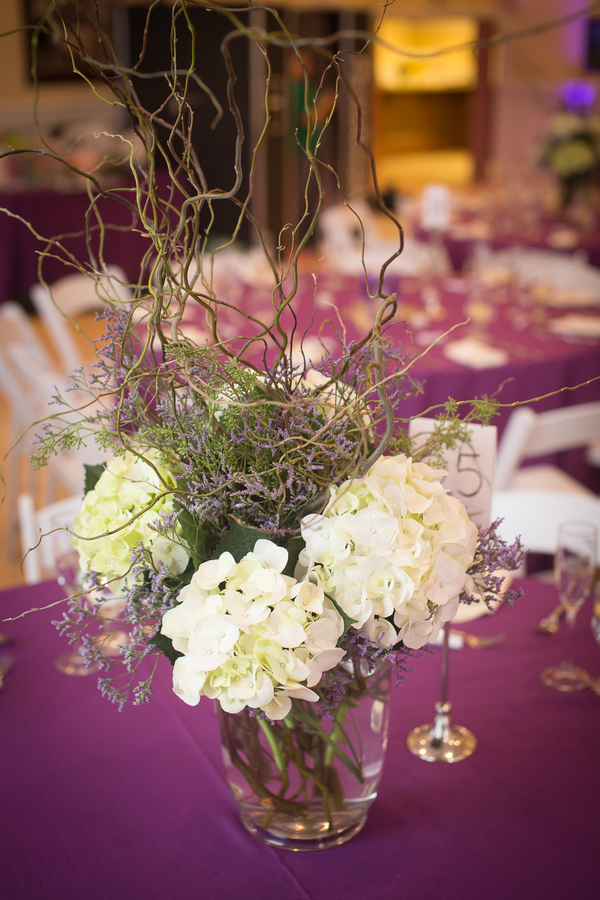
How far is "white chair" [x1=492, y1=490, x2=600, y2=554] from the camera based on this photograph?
1818 millimetres

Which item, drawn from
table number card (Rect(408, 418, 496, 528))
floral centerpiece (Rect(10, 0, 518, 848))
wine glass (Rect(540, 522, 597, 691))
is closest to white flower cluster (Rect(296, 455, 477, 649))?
floral centerpiece (Rect(10, 0, 518, 848))

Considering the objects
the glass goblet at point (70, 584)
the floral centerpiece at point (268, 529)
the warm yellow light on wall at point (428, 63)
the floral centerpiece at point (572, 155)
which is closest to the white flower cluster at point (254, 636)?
the floral centerpiece at point (268, 529)

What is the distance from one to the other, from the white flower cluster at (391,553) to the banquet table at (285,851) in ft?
1.10

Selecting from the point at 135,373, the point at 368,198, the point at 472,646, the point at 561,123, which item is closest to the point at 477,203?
the point at 561,123

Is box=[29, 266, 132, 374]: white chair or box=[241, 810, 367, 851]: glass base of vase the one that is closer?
box=[241, 810, 367, 851]: glass base of vase

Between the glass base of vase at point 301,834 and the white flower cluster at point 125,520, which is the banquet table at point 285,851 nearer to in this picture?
the glass base of vase at point 301,834

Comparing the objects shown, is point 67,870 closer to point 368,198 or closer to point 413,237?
point 413,237

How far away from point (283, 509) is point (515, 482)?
6.61ft

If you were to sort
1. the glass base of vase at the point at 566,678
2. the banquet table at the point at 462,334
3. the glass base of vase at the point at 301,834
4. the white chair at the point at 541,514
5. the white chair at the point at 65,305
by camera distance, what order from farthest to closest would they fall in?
the white chair at the point at 65,305, the banquet table at the point at 462,334, the white chair at the point at 541,514, the glass base of vase at the point at 566,678, the glass base of vase at the point at 301,834

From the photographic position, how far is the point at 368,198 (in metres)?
9.71

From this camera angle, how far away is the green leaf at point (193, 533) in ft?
2.81

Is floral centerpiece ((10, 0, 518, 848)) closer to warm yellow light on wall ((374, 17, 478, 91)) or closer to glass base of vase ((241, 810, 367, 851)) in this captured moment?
glass base of vase ((241, 810, 367, 851))

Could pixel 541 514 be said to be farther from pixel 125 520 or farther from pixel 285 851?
pixel 125 520

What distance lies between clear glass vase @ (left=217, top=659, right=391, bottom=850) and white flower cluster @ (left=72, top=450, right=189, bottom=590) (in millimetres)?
195
